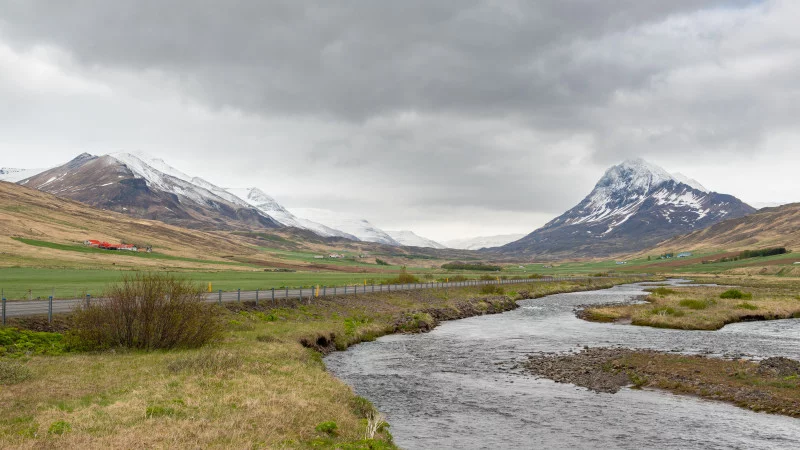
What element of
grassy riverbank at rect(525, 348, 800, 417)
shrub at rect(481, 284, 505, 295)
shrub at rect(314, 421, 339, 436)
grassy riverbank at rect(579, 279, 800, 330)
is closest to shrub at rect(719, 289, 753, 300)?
grassy riverbank at rect(579, 279, 800, 330)

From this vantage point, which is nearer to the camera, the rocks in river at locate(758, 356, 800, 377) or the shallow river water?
the shallow river water

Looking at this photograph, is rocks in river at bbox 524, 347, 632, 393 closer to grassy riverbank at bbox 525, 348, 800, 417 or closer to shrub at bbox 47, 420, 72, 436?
grassy riverbank at bbox 525, 348, 800, 417

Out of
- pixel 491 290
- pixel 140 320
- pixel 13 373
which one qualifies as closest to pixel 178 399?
pixel 13 373

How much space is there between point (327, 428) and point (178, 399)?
5641 mm

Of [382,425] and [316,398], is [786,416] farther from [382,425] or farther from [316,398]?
[316,398]

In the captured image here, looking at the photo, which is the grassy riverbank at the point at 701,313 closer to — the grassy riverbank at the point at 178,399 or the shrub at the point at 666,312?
the shrub at the point at 666,312

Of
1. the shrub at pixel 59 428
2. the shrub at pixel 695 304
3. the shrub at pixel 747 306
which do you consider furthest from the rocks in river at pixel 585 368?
the shrub at pixel 747 306

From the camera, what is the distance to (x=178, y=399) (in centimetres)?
2031

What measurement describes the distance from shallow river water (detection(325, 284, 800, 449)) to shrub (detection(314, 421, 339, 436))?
294 centimetres

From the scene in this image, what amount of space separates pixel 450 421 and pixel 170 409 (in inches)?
454

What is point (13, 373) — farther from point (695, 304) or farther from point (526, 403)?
point (695, 304)

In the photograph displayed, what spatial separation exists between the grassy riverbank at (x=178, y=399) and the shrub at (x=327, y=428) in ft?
0.11

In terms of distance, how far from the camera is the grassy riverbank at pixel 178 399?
16391mm

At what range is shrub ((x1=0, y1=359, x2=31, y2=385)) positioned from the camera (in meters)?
22.0
